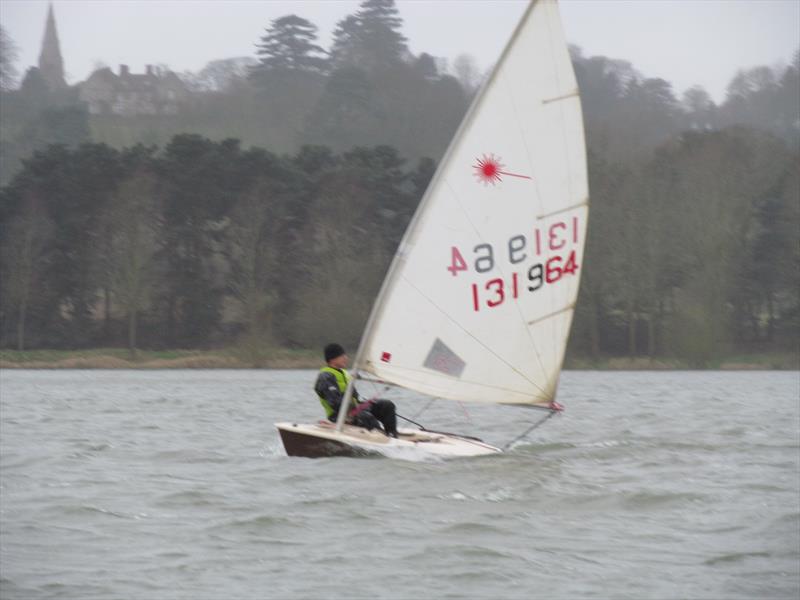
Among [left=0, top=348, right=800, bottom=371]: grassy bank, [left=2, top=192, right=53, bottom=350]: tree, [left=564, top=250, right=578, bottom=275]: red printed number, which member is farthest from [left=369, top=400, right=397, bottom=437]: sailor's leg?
[left=2, top=192, right=53, bottom=350]: tree

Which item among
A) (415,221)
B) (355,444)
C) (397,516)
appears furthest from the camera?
(415,221)

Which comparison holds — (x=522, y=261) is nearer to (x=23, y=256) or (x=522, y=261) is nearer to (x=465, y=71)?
(x=23, y=256)

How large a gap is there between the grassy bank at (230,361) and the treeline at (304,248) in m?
0.63

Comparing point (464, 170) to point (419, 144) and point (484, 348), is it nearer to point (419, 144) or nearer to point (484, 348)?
point (484, 348)

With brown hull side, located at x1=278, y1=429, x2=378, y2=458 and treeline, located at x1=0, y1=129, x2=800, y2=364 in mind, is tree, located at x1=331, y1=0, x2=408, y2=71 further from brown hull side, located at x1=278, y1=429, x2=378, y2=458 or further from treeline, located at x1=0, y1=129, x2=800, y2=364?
brown hull side, located at x1=278, y1=429, x2=378, y2=458

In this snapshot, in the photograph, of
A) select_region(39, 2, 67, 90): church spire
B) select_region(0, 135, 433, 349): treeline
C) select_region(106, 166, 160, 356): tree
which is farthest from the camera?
select_region(39, 2, 67, 90): church spire

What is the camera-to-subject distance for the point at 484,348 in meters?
14.6

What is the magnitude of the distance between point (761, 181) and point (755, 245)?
294 centimetres

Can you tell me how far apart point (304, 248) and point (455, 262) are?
38.1 meters

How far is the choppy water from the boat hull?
0.45 feet

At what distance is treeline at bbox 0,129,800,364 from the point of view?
48.2 metres

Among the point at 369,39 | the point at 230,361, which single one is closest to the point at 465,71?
the point at 369,39

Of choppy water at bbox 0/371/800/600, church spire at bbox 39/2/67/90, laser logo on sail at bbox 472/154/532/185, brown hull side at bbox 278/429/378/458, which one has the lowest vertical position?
choppy water at bbox 0/371/800/600

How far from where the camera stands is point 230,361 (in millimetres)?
45406
